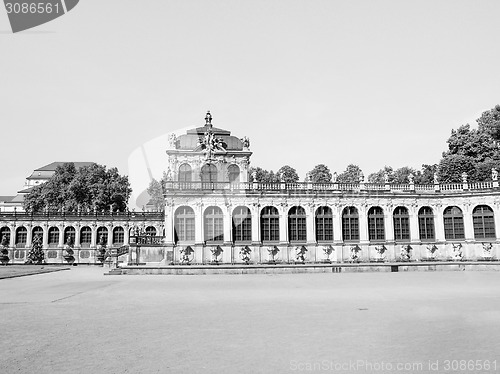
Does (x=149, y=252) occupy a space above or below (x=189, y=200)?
below

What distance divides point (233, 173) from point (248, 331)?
35.7 meters

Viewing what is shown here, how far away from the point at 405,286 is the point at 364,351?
564 inches

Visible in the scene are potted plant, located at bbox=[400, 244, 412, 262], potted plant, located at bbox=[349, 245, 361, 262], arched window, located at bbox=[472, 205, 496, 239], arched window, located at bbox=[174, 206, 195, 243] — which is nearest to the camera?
arched window, located at bbox=[174, 206, 195, 243]

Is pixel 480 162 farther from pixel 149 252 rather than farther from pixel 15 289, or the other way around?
pixel 15 289

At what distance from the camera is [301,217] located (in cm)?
4338

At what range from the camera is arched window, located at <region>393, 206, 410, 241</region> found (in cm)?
4447

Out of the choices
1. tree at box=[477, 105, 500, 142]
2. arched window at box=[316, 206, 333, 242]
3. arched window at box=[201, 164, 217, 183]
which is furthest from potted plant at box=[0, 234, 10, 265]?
tree at box=[477, 105, 500, 142]

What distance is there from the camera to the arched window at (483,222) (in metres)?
43.1

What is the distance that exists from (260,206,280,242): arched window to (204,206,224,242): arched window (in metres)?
4.09

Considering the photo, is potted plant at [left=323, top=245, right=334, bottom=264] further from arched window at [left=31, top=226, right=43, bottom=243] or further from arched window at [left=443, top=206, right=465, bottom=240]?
arched window at [left=31, top=226, right=43, bottom=243]

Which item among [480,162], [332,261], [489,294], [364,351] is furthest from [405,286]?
Answer: [480,162]

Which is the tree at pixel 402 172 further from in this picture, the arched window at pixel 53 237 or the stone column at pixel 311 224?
the arched window at pixel 53 237

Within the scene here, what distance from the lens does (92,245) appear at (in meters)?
57.3

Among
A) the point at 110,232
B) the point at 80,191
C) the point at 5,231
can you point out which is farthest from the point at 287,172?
the point at 5,231
